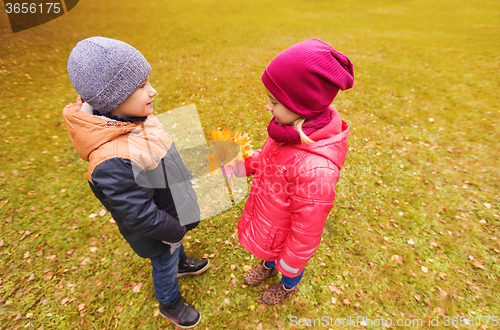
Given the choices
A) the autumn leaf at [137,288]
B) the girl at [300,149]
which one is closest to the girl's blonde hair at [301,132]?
the girl at [300,149]

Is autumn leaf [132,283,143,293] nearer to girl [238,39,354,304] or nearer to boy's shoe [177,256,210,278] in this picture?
boy's shoe [177,256,210,278]

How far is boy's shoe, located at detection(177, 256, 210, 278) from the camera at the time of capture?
10.3 ft

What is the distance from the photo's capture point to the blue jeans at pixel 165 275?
224 centimetres

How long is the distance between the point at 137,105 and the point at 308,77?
120cm

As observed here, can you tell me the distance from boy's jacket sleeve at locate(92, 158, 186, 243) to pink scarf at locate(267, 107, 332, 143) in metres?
1.03

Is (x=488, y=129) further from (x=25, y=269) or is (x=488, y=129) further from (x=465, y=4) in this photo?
(x=465, y=4)

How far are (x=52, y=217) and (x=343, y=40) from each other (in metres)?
15.5

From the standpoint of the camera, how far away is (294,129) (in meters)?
1.61

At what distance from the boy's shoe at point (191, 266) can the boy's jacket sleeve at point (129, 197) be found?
5.12 ft

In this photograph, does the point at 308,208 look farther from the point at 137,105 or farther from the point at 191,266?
the point at 191,266

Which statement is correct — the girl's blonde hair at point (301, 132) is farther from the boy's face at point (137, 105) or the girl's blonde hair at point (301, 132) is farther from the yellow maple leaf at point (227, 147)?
the boy's face at point (137, 105)
